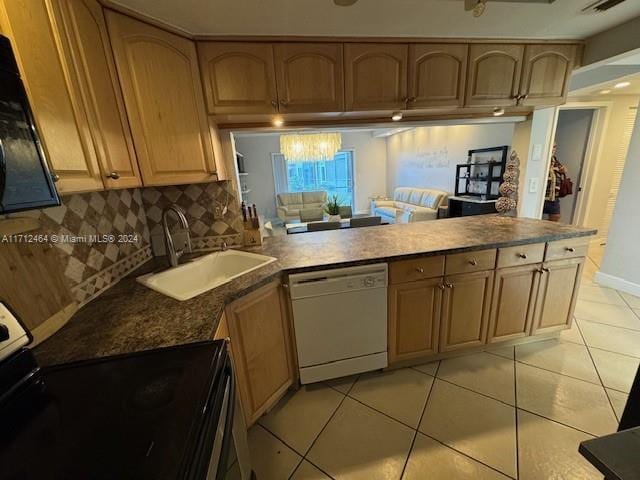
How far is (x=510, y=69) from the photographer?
6.11ft

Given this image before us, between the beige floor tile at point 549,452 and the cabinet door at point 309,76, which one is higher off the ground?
the cabinet door at point 309,76

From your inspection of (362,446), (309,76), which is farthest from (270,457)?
(309,76)

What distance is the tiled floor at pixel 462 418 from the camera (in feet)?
4.24

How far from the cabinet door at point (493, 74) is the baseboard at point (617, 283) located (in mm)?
2507

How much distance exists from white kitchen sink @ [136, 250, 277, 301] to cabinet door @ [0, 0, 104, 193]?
64cm

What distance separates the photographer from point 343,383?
1816 millimetres

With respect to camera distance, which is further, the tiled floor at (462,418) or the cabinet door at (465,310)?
the cabinet door at (465,310)

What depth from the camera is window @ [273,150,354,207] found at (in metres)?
7.82

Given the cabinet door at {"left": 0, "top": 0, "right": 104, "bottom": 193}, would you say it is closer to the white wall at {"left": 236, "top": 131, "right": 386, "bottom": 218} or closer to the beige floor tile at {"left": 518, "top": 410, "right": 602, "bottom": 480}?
the beige floor tile at {"left": 518, "top": 410, "right": 602, "bottom": 480}

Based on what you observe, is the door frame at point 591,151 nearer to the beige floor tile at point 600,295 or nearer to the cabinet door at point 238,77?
the beige floor tile at point 600,295

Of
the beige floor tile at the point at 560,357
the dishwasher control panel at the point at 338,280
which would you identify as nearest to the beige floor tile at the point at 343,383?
the dishwasher control panel at the point at 338,280

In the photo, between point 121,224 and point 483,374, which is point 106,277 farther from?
point 483,374

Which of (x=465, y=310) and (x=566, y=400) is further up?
(x=465, y=310)

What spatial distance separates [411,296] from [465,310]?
451mm
